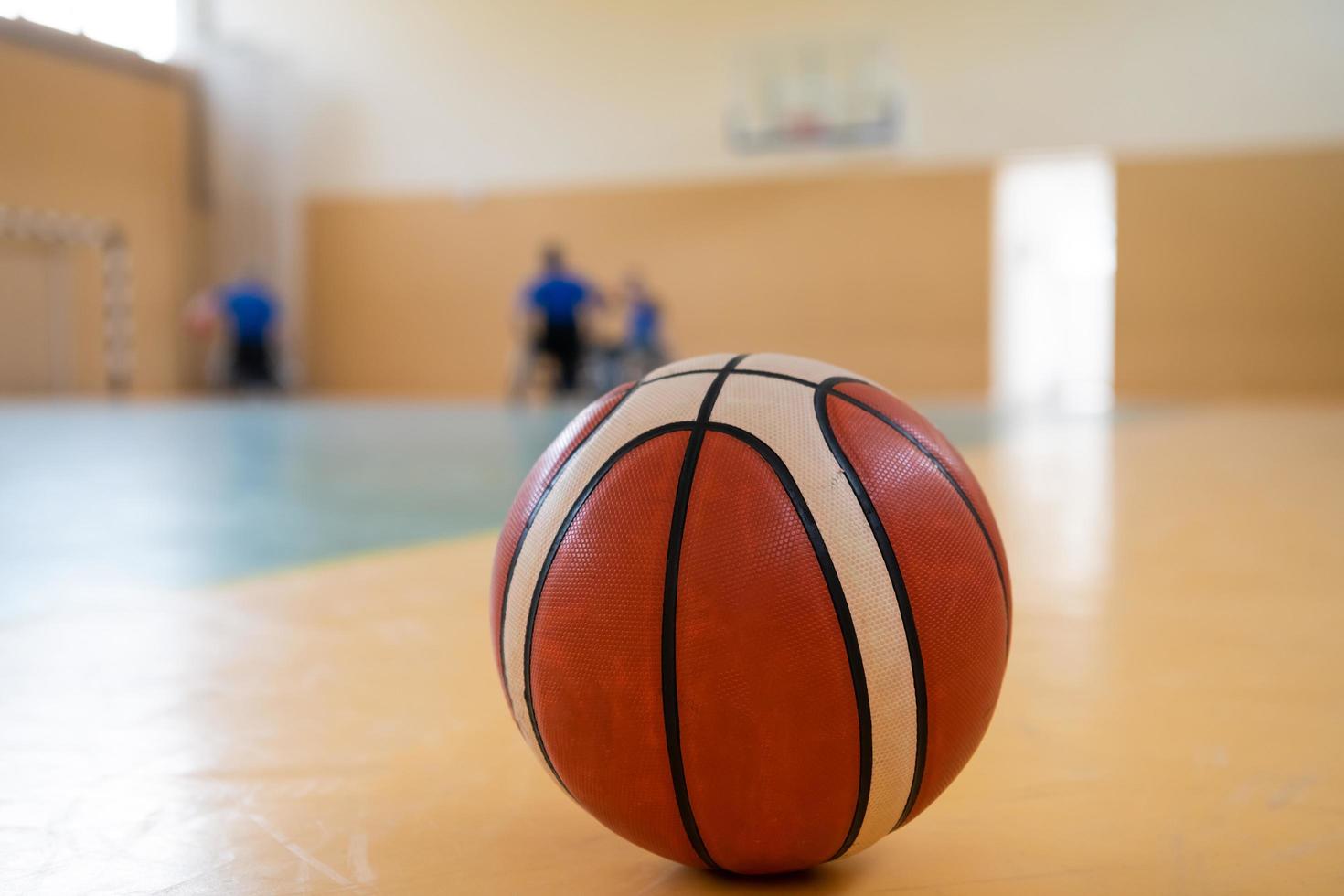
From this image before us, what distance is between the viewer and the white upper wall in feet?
50.8

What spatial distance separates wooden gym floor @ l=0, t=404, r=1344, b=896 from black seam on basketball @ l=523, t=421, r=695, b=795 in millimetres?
181

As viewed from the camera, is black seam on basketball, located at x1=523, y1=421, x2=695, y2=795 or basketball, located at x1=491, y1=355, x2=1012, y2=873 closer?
basketball, located at x1=491, y1=355, x2=1012, y2=873

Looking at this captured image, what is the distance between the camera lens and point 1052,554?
3.58 m

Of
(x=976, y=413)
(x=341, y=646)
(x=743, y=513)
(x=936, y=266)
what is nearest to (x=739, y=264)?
(x=936, y=266)

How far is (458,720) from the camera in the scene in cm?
203

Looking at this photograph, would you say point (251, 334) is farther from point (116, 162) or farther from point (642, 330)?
point (642, 330)

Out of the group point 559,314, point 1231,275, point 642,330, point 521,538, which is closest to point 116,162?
point 642,330

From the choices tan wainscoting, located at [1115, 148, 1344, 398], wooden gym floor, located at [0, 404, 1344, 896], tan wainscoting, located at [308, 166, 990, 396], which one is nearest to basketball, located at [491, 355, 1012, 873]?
wooden gym floor, located at [0, 404, 1344, 896]

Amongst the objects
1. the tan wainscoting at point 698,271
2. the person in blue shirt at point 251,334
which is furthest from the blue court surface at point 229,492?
the tan wainscoting at point 698,271

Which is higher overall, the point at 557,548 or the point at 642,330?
the point at 642,330

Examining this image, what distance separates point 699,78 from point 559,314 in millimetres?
5556

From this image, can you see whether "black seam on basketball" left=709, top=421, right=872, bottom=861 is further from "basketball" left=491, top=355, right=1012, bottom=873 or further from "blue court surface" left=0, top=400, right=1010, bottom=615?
"blue court surface" left=0, top=400, right=1010, bottom=615

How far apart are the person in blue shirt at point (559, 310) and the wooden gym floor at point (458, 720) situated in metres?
8.57

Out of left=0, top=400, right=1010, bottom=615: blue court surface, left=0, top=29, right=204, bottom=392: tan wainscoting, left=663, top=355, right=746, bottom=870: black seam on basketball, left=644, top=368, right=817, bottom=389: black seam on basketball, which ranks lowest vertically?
left=0, top=400, right=1010, bottom=615: blue court surface
